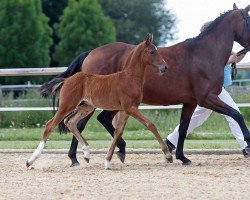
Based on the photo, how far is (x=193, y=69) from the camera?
35.8 feet

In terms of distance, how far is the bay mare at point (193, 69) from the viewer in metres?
10.8

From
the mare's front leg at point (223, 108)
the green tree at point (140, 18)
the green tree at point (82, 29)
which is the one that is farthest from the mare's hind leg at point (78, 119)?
the green tree at point (140, 18)

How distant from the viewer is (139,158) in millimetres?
11914

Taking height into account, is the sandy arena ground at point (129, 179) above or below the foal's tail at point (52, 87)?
below

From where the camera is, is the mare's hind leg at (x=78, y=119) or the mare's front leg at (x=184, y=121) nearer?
the mare's hind leg at (x=78, y=119)

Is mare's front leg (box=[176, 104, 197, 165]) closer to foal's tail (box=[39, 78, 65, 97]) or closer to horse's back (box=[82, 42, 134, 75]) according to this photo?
horse's back (box=[82, 42, 134, 75])

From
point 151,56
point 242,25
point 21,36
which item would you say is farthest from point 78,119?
point 21,36

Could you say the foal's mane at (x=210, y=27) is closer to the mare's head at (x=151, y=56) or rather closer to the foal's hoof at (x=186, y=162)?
the mare's head at (x=151, y=56)

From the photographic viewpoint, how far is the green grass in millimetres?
13614

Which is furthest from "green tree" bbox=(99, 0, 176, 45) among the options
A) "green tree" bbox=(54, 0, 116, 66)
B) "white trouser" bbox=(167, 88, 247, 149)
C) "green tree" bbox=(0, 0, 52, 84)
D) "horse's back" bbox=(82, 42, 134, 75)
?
"horse's back" bbox=(82, 42, 134, 75)

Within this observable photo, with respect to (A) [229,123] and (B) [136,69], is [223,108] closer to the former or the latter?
(B) [136,69]

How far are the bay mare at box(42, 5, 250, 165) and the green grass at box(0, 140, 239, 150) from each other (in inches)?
92.7

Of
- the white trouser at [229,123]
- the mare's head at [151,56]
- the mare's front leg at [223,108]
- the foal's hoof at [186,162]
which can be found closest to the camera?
the mare's head at [151,56]

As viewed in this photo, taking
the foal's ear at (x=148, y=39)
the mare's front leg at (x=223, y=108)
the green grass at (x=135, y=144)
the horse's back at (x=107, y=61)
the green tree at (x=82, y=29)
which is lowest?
the green tree at (x=82, y=29)
